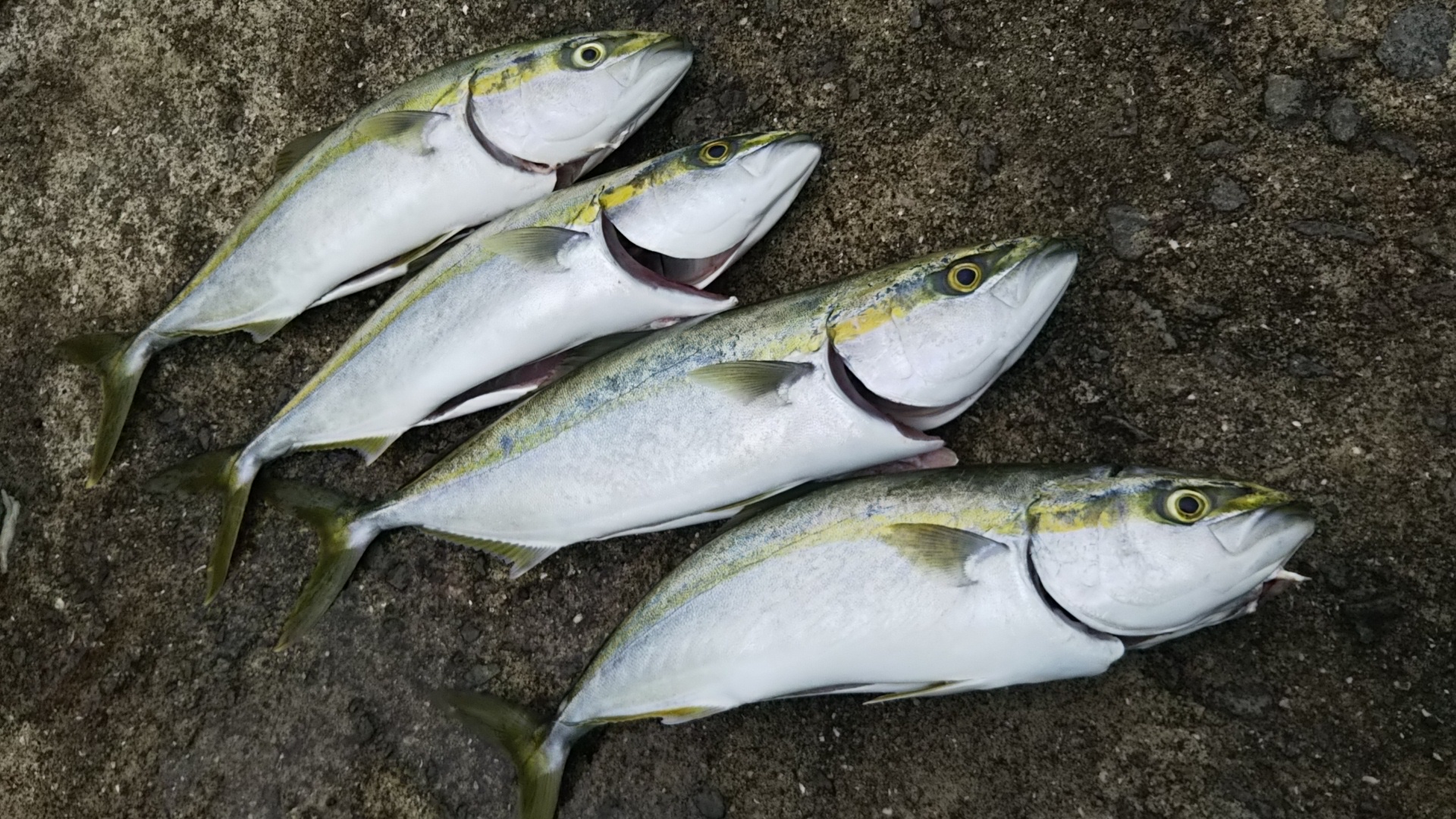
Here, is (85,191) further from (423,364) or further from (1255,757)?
(1255,757)

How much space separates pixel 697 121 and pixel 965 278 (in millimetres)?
1179

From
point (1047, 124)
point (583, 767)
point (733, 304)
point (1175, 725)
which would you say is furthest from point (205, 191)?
point (1175, 725)

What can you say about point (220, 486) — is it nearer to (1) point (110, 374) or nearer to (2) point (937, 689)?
(1) point (110, 374)

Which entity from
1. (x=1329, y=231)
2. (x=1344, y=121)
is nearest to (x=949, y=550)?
(x=1329, y=231)

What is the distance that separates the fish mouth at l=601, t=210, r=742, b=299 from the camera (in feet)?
8.10

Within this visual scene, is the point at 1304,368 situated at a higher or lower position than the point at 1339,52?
lower

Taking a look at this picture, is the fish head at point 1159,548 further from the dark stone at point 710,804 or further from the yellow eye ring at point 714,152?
the yellow eye ring at point 714,152

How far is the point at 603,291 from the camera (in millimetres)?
2463

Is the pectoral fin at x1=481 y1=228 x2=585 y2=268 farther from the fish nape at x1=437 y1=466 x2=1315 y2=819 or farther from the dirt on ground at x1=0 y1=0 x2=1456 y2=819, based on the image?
the fish nape at x1=437 y1=466 x2=1315 y2=819

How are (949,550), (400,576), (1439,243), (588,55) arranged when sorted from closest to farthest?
(949,550) → (1439,243) → (588,55) → (400,576)

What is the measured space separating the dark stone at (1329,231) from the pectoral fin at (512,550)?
7.37 ft

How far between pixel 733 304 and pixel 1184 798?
5.65 feet

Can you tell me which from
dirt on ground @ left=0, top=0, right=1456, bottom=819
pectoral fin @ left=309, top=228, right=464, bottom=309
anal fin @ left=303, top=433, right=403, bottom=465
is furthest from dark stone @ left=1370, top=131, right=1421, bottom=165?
anal fin @ left=303, top=433, right=403, bottom=465

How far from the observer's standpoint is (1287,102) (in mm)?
2457
